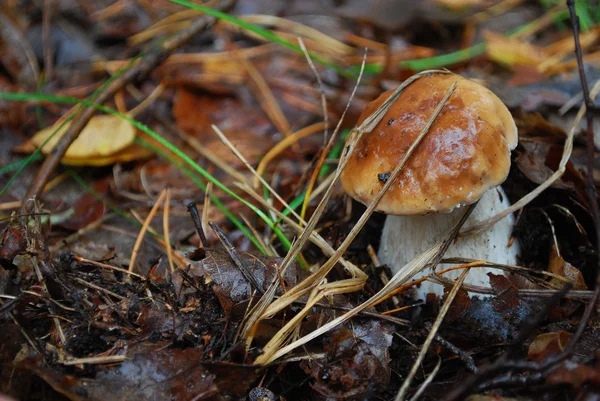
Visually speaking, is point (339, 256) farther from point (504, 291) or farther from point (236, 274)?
point (504, 291)

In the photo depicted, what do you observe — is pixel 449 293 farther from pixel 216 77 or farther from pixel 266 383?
pixel 216 77

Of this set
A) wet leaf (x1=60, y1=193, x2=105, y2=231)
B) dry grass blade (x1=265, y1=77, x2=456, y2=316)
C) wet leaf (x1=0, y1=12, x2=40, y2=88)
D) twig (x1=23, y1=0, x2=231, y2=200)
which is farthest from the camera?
wet leaf (x1=0, y1=12, x2=40, y2=88)

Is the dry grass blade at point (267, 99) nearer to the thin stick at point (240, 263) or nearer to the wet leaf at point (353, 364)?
the thin stick at point (240, 263)

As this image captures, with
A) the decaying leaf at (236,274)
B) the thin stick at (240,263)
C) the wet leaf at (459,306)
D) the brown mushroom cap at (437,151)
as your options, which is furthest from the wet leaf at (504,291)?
the thin stick at (240,263)

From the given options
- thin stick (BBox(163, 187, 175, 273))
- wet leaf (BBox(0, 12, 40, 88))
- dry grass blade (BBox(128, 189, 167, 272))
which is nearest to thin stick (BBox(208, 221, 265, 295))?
thin stick (BBox(163, 187, 175, 273))

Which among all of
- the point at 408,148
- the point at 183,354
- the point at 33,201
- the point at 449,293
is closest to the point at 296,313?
the point at 183,354

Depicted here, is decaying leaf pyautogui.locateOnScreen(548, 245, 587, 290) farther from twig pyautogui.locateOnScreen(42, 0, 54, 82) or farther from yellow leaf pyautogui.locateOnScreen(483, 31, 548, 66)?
twig pyautogui.locateOnScreen(42, 0, 54, 82)

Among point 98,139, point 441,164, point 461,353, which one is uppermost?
point 441,164

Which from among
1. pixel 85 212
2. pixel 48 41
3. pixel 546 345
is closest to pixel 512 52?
pixel 546 345
